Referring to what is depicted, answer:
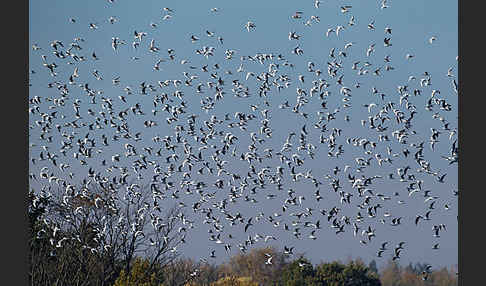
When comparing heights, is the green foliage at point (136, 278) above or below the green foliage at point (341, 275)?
below

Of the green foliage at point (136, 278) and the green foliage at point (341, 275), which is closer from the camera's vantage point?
the green foliage at point (136, 278)

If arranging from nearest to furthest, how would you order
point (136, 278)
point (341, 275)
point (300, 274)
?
point (136, 278) < point (341, 275) < point (300, 274)

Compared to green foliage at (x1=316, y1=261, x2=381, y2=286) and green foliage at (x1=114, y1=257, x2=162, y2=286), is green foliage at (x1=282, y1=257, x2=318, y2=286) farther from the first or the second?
green foliage at (x1=114, y1=257, x2=162, y2=286)

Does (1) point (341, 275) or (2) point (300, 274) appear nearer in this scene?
(1) point (341, 275)

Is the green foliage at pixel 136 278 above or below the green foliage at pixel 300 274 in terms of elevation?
below

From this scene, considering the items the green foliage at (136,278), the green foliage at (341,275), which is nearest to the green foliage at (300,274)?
the green foliage at (341,275)

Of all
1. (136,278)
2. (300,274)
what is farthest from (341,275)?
(136,278)

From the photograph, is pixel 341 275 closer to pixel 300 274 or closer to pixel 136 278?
pixel 300 274

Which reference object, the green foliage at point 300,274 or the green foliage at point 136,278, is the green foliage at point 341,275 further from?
the green foliage at point 136,278

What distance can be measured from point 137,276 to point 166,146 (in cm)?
824

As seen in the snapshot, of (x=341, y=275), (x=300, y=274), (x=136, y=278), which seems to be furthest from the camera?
(x=300, y=274)

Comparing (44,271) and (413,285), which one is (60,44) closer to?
(44,271)

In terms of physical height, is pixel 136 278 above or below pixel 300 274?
below

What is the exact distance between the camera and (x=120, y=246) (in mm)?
42281
